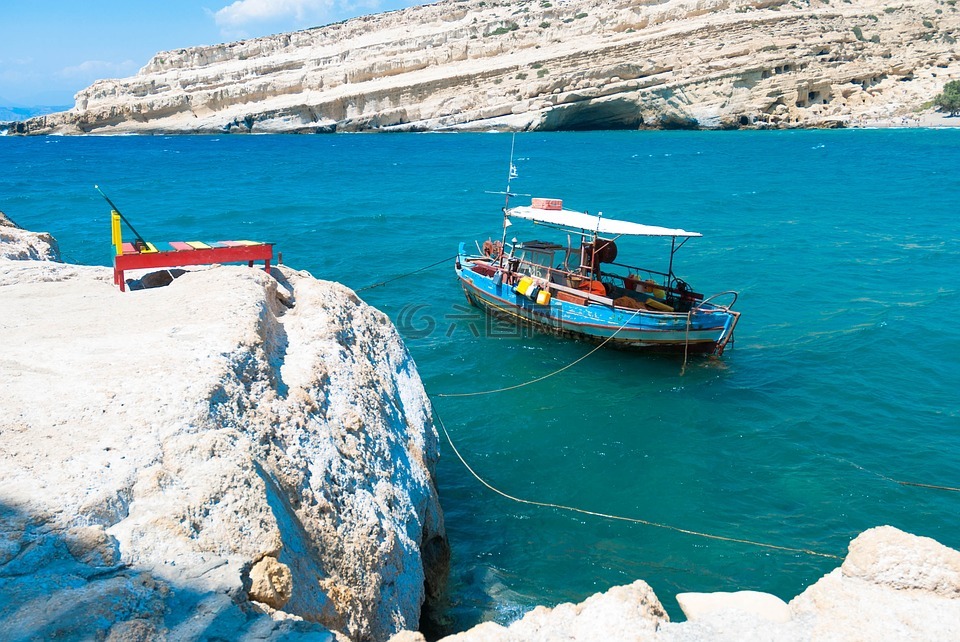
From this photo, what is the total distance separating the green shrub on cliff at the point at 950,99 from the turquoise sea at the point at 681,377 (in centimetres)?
3481

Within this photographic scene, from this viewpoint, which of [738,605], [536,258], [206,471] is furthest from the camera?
[536,258]

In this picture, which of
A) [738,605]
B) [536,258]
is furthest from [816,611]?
[536,258]

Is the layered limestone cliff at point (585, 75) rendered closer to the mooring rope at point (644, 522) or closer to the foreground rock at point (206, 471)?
the mooring rope at point (644, 522)

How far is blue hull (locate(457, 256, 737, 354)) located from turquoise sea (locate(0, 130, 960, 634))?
0.46 meters

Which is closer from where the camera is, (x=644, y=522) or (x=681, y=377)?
(x=644, y=522)

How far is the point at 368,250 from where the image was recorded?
90.7ft

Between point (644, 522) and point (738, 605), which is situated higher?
point (738, 605)

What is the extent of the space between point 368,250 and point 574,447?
1671 centimetres

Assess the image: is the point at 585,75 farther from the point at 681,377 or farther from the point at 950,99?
the point at 681,377

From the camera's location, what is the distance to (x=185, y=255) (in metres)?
9.02

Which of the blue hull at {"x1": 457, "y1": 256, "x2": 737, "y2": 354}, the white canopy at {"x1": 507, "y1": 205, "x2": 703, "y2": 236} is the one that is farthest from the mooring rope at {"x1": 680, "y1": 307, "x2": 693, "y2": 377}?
the white canopy at {"x1": 507, "y1": 205, "x2": 703, "y2": 236}

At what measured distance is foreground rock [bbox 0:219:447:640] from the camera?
3809 millimetres

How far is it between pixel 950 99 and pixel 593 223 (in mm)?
71699

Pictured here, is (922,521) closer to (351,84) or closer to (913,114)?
(913,114)
